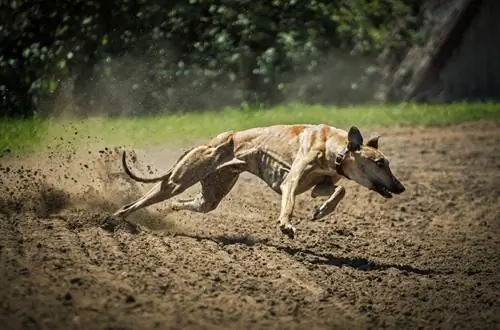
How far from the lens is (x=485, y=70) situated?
66.2 feet

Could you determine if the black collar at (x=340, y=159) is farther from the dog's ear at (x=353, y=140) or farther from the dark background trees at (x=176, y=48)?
the dark background trees at (x=176, y=48)

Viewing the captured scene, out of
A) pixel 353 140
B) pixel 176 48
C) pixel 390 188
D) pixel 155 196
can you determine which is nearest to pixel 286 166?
pixel 353 140

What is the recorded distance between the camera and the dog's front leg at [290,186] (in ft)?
28.2

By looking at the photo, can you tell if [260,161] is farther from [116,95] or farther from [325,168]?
[116,95]

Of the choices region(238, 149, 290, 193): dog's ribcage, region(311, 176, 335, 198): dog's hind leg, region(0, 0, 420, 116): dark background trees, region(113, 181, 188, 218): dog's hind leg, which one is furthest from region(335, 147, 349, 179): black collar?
region(0, 0, 420, 116): dark background trees

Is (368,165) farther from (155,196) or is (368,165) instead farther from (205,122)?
(205,122)

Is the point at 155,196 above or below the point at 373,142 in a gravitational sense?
below

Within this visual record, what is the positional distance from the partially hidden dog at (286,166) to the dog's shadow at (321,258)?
384 millimetres

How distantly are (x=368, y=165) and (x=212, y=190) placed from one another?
68.3 inches

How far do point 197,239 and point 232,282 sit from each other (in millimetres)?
1768

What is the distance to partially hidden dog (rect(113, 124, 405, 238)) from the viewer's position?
8.88 meters

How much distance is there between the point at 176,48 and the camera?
19500 millimetres

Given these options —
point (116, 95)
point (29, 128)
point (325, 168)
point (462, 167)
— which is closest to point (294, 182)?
point (325, 168)

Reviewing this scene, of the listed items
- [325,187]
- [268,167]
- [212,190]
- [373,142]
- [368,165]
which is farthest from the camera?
[212,190]
